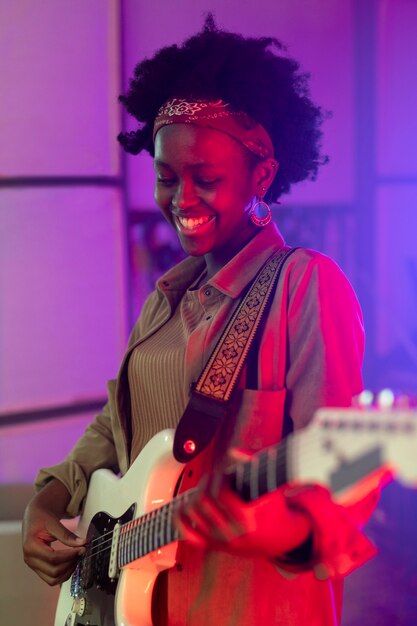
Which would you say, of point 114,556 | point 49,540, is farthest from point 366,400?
point 49,540

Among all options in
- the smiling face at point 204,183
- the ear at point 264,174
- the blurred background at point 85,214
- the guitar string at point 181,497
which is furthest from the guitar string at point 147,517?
the blurred background at point 85,214

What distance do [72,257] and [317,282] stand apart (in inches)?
75.9

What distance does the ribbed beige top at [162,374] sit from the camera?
5.26ft

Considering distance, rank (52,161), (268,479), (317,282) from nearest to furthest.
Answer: (268,479), (317,282), (52,161)

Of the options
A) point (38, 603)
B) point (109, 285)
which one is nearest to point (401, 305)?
point (109, 285)

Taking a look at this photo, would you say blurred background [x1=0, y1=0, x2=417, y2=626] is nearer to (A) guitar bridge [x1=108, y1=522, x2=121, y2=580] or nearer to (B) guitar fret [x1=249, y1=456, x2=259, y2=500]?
(A) guitar bridge [x1=108, y1=522, x2=121, y2=580]

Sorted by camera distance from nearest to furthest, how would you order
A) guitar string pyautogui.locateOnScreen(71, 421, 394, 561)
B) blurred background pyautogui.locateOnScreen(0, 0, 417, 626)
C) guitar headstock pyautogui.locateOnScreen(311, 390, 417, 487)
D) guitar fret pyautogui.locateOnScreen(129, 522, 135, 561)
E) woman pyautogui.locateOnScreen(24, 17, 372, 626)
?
Result: guitar headstock pyautogui.locateOnScreen(311, 390, 417, 487)
guitar string pyautogui.locateOnScreen(71, 421, 394, 561)
woman pyautogui.locateOnScreen(24, 17, 372, 626)
guitar fret pyautogui.locateOnScreen(129, 522, 135, 561)
blurred background pyautogui.locateOnScreen(0, 0, 417, 626)

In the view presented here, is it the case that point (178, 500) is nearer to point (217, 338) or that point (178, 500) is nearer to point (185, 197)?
point (217, 338)

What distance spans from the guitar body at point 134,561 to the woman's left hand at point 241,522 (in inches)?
8.0

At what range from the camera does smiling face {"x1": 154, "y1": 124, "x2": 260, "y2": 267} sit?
1547mm

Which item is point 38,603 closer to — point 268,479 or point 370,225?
point 268,479

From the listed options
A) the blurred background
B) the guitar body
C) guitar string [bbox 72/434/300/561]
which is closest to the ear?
the guitar body

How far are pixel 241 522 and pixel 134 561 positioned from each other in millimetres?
400

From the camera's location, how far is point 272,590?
147 cm
